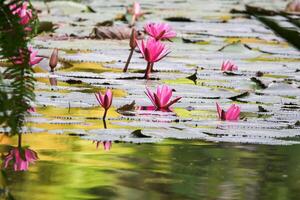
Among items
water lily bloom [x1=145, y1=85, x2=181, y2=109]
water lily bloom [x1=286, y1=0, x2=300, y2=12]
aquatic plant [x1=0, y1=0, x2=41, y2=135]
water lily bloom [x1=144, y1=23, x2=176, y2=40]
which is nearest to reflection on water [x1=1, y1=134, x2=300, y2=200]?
aquatic plant [x1=0, y1=0, x2=41, y2=135]

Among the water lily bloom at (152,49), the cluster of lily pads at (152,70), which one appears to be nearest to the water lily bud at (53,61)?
the cluster of lily pads at (152,70)

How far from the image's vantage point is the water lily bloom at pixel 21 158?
1.74 meters

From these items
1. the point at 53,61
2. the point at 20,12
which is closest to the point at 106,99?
the point at 20,12

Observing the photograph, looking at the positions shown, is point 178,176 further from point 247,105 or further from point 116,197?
point 247,105

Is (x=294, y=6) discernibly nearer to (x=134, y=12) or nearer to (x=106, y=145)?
(x=134, y=12)

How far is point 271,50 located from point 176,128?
7.01 ft

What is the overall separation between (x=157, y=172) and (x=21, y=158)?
232 mm

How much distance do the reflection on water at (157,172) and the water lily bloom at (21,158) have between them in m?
0.02

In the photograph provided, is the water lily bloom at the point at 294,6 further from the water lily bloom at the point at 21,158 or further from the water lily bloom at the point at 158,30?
the water lily bloom at the point at 21,158

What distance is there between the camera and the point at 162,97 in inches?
100

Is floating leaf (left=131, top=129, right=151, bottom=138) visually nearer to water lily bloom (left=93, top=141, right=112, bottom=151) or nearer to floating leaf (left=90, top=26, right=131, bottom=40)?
water lily bloom (left=93, top=141, right=112, bottom=151)

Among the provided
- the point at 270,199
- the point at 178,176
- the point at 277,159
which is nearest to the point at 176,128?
the point at 277,159

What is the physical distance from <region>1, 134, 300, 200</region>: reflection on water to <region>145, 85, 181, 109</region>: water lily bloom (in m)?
0.42

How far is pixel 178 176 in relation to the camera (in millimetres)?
1743
